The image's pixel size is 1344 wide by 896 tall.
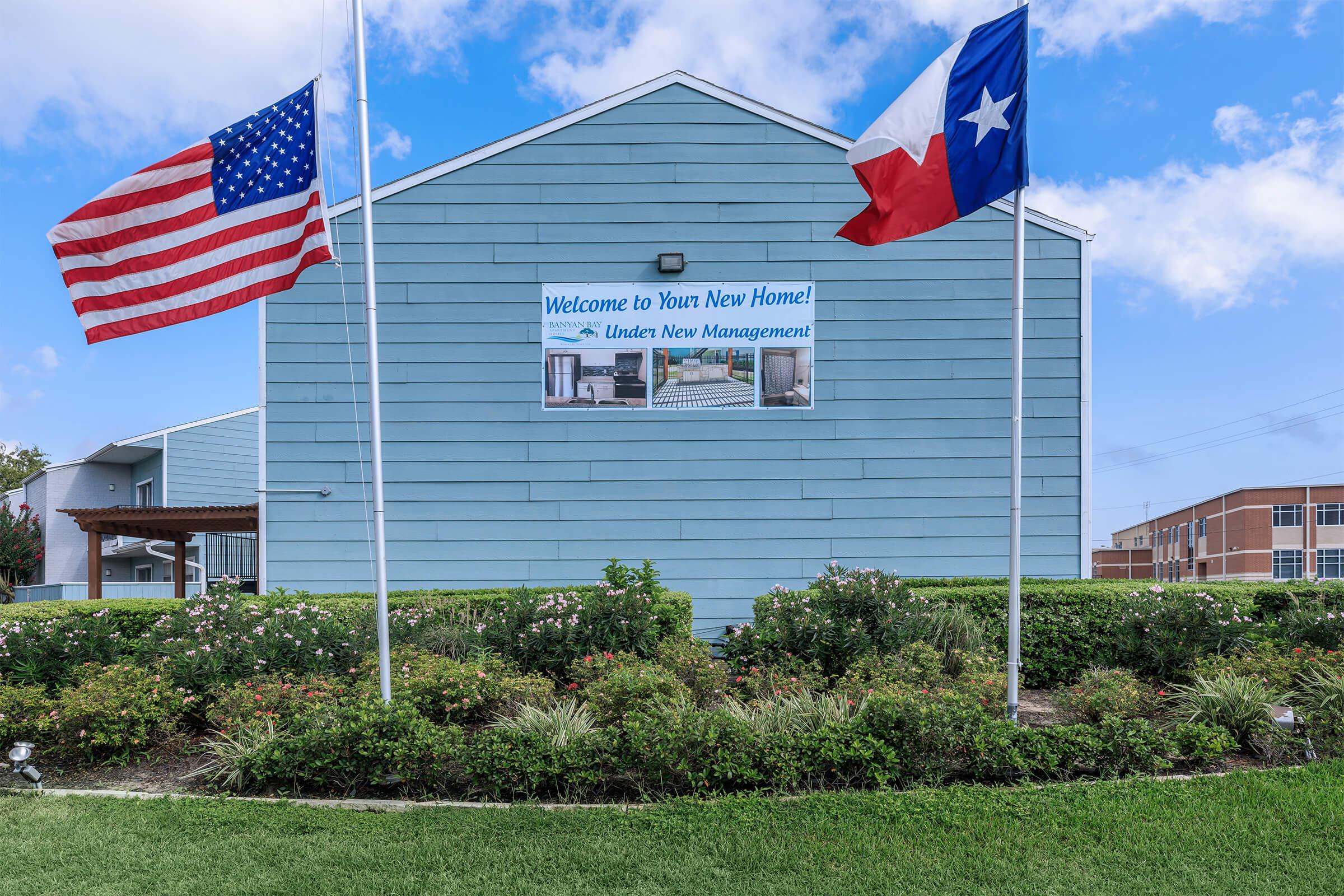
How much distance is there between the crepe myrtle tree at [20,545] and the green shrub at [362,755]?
2388 centimetres

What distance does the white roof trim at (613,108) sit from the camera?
976 centimetres

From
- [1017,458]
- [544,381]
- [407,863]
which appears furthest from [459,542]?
[1017,458]

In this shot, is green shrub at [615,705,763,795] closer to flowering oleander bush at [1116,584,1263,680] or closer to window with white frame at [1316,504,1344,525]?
flowering oleander bush at [1116,584,1263,680]

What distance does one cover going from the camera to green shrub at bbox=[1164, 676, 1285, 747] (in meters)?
5.36

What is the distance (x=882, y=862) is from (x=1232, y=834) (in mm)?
1893

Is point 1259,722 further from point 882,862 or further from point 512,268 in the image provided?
point 512,268

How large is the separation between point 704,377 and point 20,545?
23.8 m

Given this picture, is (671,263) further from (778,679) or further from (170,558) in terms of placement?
(170,558)

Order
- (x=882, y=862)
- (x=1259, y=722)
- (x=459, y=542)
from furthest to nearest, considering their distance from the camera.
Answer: (x=459, y=542), (x=1259, y=722), (x=882, y=862)

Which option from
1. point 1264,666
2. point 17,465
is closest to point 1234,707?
point 1264,666

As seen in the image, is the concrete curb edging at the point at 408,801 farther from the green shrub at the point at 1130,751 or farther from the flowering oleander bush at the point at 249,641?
the flowering oleander bush at the point at 249,641

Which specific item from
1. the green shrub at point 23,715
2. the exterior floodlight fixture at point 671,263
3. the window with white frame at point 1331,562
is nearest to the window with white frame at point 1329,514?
the window with white frame at point 1331,562

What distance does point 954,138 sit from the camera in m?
5.59

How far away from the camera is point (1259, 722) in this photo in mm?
5309
